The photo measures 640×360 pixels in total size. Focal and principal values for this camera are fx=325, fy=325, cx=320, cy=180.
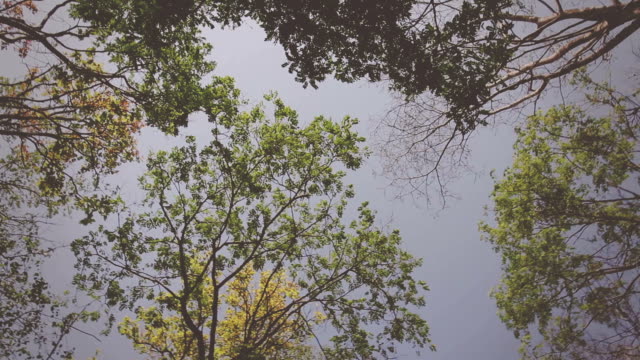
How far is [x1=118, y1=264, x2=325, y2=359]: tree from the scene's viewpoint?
32.9ft

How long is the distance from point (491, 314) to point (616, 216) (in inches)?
8259

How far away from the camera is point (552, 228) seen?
416 inches

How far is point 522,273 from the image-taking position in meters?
10.8

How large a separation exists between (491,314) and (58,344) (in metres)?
217

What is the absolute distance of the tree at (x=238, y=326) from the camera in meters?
10.0

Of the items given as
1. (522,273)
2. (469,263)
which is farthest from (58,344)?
(469,263)

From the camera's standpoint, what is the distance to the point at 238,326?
1426 centimetres

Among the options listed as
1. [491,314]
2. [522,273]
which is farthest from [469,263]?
[522,273]

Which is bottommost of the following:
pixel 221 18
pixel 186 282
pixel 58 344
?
pixel 58 344

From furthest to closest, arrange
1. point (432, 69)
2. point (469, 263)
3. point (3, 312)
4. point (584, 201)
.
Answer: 1. point (469, 263)
2. point (584, 201)
3. point (3, 312)
4. point (432, 69)

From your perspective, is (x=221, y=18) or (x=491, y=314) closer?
(x=221, y=18)

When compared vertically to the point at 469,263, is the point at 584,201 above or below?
below

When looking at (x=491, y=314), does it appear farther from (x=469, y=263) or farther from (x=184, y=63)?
(x=184, y=63)

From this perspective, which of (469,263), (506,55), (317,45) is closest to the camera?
(506,55)
